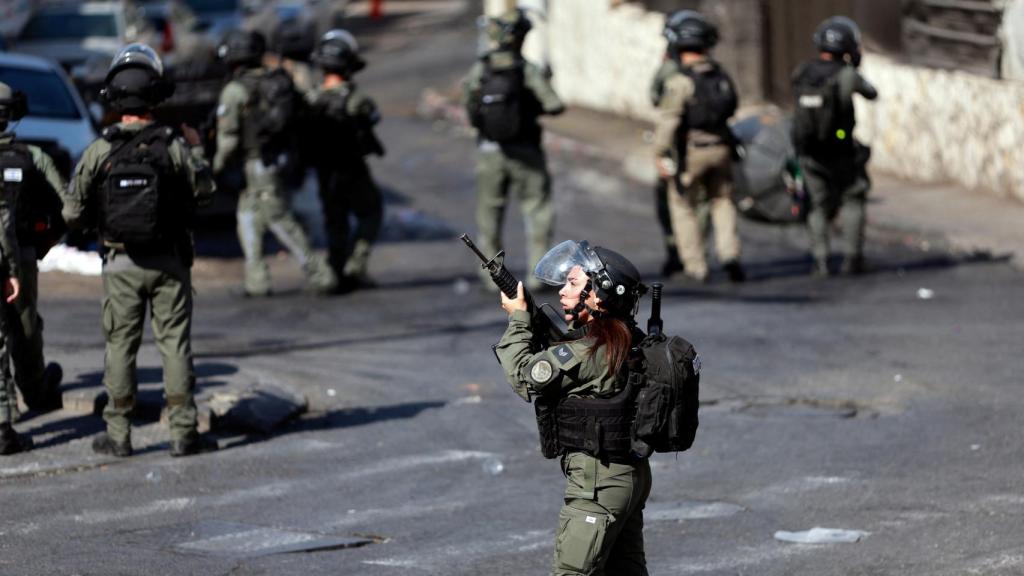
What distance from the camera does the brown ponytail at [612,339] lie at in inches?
218

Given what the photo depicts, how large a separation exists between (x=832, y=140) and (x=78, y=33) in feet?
57.1

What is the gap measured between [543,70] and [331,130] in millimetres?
1837

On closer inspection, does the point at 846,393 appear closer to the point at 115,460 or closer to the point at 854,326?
the point at 854,326

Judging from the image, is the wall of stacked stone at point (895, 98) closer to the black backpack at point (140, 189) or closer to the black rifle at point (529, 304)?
the black backpack at point (140, 189)

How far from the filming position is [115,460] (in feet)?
27.9

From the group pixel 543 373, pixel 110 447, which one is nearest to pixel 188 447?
pixel 110 447

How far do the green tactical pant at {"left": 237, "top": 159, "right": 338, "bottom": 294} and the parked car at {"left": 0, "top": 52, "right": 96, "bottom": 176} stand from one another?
2.28 m

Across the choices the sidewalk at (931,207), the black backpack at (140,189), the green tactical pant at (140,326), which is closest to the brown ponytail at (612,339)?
the black backpack at (140,189)

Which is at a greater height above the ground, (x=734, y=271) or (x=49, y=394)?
(x=49, y=394)

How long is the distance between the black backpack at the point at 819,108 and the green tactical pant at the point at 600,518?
7777 millimetres

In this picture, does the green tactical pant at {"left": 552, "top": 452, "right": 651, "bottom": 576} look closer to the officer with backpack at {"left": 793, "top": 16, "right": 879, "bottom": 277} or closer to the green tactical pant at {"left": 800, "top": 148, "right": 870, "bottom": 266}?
the officer with backpack at {"left": 793, "top": 16, "right": 879, "bottom": 277}

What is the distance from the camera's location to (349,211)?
13773 millimetres

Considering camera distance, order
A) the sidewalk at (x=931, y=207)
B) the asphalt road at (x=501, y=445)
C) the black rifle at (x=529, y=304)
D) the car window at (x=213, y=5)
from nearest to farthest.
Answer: the black rifle at (x=529, y=304) < the asphalt road at (x=501, y=445) < the sidewalk at (x=931, y=207) < the car window at (x=213, y=5)

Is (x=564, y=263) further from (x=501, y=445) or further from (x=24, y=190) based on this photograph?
(x=24, y=190)
